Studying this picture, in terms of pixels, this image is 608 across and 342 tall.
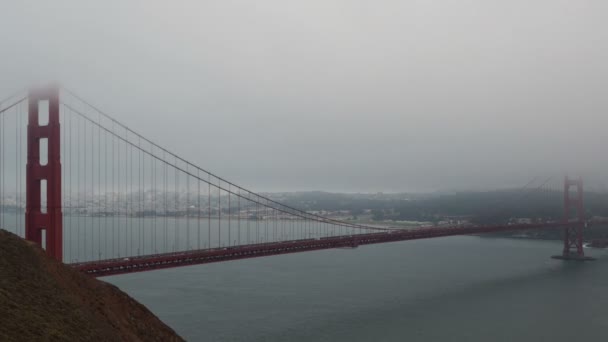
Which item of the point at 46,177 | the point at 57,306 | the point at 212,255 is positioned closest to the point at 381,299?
the point at 212,255

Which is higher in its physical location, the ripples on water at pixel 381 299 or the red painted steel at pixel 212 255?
the red painted steel at pixel 212 255

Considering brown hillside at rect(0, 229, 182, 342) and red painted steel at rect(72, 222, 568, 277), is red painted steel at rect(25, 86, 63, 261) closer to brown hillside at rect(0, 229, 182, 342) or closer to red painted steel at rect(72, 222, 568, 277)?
red painted steel at rect(72, 222, 568, 277)

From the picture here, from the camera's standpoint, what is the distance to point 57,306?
5504mm

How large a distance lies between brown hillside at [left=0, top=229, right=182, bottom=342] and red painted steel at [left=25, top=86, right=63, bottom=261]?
2549 millimetres

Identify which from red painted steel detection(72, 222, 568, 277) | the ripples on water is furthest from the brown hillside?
the ripples on water

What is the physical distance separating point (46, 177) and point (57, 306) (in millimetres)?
5028

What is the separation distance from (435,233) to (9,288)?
709 inches

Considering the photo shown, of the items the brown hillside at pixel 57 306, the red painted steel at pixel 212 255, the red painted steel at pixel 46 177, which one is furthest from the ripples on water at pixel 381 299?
the brown hillside at pixel 57 306

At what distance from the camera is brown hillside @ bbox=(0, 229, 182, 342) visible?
15.2 feet

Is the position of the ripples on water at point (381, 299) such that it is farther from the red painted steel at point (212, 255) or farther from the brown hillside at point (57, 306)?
the brown hillside at point (57, 306)

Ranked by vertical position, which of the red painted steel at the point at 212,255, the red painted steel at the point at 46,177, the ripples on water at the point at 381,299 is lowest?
the ripples on water at the point at 381,299

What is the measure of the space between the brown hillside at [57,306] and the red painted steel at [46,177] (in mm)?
2549

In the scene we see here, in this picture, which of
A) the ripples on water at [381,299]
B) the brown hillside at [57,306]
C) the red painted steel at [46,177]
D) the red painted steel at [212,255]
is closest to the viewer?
the brown hillside at [57,306]

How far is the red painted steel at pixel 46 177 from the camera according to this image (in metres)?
9.48
